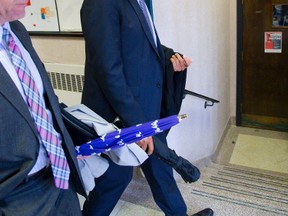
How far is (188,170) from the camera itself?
1609mm

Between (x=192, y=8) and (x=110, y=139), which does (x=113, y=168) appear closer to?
(x=110, y=139)

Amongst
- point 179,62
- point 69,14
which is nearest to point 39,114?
point 179,62

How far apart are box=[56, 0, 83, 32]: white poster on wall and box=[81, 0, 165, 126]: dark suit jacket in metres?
0.72

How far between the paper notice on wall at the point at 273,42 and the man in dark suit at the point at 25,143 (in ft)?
9.31

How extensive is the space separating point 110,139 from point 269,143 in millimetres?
2752

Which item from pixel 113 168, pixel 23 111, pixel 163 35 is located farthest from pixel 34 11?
pixel 23 111

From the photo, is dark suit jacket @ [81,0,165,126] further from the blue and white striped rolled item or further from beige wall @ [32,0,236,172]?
beige wall @ [32,0,236,172]

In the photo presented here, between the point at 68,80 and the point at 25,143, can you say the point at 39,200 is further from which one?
the point at 68,80

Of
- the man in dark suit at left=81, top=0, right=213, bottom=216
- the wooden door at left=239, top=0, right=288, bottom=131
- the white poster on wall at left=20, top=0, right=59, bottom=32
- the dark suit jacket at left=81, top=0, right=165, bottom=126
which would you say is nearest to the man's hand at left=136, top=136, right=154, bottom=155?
the man in dark suit at left=81, top=0, right=213, bottom=216

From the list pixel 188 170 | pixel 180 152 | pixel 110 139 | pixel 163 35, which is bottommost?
pixel 180 152

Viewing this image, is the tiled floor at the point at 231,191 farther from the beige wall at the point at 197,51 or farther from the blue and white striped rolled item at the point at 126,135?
the blue and white striped rolled item at the point at 126,135

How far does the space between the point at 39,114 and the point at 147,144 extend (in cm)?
53

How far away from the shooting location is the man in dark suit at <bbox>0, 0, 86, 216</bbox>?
84 cm

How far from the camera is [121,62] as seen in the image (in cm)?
136
